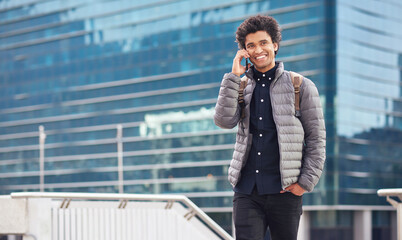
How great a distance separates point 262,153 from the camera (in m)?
4.34

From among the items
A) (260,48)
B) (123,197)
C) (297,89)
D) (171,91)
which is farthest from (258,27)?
(171,91)

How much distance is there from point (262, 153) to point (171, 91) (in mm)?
66050

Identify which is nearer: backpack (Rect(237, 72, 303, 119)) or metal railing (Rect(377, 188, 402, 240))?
backpack (Rect(237, 72, 303, 119))

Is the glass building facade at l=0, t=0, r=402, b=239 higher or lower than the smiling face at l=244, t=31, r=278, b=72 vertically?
higher

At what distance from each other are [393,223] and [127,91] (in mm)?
28905

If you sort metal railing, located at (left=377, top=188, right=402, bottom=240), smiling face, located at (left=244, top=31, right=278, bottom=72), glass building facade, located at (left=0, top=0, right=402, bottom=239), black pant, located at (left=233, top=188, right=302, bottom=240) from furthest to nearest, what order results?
glass building facade, located at (left=0, top=0, right=402, bottom=239), metal railing, located at (left=377, top=188, right=402, bottom=240), smiling face, located at (left=244, top=31, right=278, bottom=72), black pant, located at (left=233, top=188, right=302, bottom=240)

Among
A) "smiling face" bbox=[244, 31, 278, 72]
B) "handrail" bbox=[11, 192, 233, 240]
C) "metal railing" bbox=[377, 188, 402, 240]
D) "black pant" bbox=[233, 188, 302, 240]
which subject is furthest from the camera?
"metal railing" bbox=[377, 188, 402, 240]

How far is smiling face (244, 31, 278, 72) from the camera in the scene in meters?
4.43

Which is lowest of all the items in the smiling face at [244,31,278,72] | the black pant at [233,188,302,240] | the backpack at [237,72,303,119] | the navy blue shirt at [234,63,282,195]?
the black pant at [233,188,302,240]

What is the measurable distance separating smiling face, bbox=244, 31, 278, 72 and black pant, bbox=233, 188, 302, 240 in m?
0.79

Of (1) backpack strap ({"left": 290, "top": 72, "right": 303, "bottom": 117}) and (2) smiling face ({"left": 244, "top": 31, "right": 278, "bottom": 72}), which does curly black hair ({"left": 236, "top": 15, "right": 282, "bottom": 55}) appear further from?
(1) backpack strap ({"left": 290, "top": 72, "right": 303, "bottom": 117})

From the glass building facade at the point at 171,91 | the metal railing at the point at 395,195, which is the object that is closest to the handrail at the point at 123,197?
the metal railing at the point at 395,195

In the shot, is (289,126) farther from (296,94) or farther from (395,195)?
(395,195)

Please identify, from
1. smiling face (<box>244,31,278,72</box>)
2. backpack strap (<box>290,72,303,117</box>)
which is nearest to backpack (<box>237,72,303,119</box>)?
backpack strap (<box>290,72,303,117</box>)
